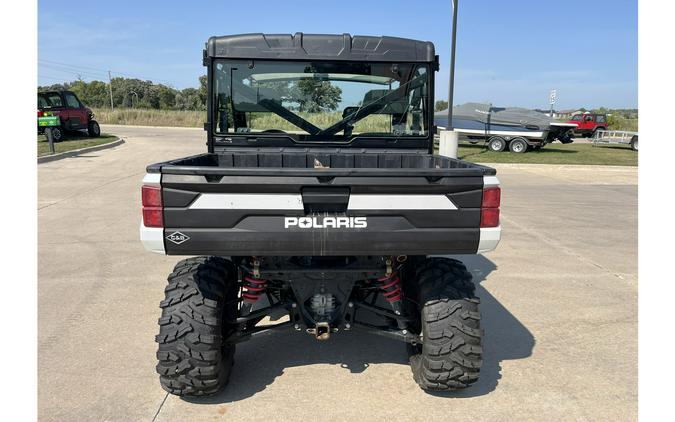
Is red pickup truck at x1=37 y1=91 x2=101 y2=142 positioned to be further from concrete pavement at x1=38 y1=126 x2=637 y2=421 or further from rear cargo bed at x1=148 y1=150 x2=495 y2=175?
rear cargo bed at x1=148 y1=150 x2=495 y2=175

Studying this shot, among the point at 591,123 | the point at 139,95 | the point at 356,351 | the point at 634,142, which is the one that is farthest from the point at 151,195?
the point at 139,95

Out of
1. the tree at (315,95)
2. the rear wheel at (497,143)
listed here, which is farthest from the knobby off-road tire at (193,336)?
the rear wheel at (497,143)

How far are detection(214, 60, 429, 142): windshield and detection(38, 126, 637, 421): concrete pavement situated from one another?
5.80ft

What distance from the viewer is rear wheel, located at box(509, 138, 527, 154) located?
21234 millimetres

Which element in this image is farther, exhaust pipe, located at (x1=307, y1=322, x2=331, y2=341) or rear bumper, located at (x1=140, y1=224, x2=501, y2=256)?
exhaust pipe, located at (x1=307, y1=322, x2=331, y2=341)

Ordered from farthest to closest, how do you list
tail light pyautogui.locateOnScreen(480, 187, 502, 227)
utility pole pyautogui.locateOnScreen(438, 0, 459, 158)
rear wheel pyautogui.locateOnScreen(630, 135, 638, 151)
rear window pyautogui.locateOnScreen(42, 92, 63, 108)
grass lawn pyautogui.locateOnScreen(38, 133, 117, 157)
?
1. rear wheel pyautogui.locateOnScreen(630, 135, 638, 151)
2. rear window pyautogui.locateOnScreen(42, 92, 63, 108)
3. grass lawn pyautogui.locateOnScreen(38, 133, 117, 157)
4. utility pole pyautogui.locateOnScreen(438, 0, 459, 158)
5. tail light pyautogui.locateOnScreen(480, 187, 502, 227)

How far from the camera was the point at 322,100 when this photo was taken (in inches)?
170

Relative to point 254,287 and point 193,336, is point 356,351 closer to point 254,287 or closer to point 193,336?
point 254,287

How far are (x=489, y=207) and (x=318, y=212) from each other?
0.95m

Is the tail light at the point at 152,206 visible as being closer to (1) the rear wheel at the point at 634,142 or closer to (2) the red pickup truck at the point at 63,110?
(2) the red pickup truck at the point at 63,110

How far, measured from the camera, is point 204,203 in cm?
266

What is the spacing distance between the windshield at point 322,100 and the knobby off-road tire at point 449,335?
1.65 m

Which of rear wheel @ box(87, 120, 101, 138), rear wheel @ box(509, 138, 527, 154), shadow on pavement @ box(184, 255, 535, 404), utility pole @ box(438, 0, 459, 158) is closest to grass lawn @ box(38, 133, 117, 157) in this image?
rear wheel @ box(87, 120, 101, 138)
